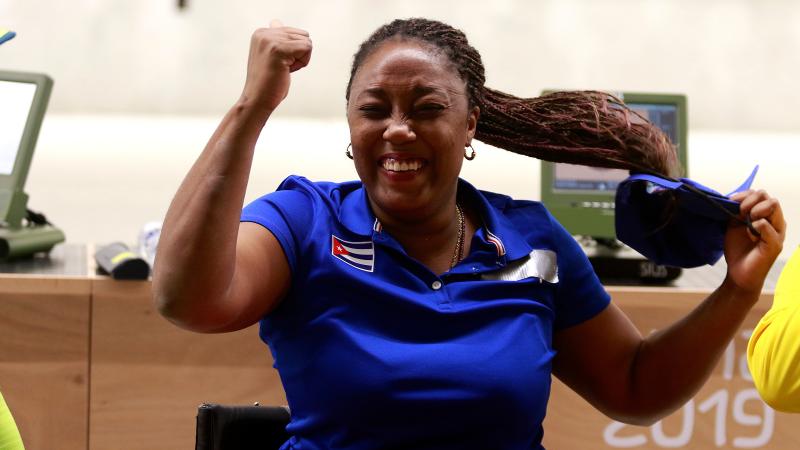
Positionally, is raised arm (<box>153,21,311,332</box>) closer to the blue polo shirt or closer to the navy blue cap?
the blue polo shirt

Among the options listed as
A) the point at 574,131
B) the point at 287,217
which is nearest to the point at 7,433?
the point at 287,217

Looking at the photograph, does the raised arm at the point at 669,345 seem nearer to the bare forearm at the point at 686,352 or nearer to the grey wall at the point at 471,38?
the bare forearm at the point at 686,352

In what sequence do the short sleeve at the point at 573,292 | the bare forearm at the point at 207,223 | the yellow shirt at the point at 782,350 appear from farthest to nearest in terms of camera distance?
the short sleeve at the point at 573,292 < the yellow shirt at the point at 782,350 < the bare forearm at the point at 207,223

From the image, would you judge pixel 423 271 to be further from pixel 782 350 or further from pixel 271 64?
pixel 782 350

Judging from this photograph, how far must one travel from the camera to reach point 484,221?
166 centimetres

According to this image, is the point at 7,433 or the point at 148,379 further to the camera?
the point at 148,379

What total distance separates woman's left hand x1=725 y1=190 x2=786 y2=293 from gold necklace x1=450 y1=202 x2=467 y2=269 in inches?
13.6

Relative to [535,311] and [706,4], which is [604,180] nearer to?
[706,4]

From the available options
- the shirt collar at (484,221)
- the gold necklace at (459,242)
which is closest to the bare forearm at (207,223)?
the shirt collar at (484,221)

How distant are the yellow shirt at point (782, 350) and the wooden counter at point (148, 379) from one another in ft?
2.68

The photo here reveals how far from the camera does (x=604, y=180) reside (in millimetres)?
2773

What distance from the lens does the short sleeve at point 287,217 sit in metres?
1.46

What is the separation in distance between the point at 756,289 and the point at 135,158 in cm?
211

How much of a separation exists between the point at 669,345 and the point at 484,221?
30 centimetres
